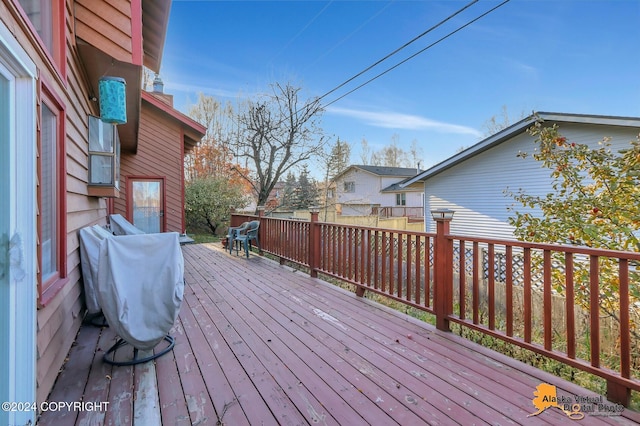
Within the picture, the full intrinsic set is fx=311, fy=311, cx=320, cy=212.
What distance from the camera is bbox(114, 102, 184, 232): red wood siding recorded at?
25.5ft

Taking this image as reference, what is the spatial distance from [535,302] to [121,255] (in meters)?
4.36

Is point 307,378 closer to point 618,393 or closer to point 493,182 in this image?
point 618,393

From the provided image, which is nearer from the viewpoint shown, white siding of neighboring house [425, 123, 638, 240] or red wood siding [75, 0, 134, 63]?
red wood siding [75, 0, 134, 63]

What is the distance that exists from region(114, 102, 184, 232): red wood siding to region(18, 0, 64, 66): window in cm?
618

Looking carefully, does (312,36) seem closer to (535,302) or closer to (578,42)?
(578,42)

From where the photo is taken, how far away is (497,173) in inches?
351

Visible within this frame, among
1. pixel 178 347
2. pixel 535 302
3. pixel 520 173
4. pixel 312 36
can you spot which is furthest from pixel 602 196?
pixel 312 36

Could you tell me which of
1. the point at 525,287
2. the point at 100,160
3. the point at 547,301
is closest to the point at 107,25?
the point at 100,160

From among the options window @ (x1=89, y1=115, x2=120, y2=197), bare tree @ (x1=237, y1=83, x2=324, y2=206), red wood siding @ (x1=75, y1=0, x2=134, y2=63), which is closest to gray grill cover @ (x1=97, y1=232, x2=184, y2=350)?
window @ (x1=89, y1=115, x2=120, y2=197)

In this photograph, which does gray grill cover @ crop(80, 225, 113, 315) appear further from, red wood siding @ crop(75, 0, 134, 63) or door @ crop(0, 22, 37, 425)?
red wood siding @ crop(75, 0, 134, 63)

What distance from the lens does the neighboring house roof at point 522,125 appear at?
5.97m

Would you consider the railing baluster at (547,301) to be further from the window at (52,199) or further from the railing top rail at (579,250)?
the window at (52,199)

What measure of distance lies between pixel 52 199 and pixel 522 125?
344 inches

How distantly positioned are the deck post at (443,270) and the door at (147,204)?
741 cm
